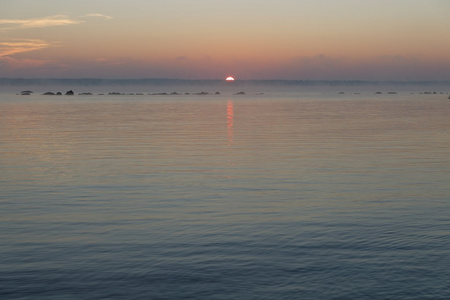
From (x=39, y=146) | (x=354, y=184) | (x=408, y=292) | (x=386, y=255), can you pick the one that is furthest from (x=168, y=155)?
(x=408, y=292)

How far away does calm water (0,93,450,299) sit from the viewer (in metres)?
12.9

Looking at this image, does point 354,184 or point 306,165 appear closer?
point 354,184

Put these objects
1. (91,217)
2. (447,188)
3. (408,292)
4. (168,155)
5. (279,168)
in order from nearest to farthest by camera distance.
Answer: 1. (408,292)
2. (91,217)
3. (447,188)
4. (279,168)
5. (168,155)

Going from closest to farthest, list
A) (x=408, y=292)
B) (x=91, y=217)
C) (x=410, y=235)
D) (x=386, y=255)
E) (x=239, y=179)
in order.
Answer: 1. (x=408, y=292)
2. (x=386, y=255)
3. (x=410, y=235)
4. (x=91, y=217)
5. (x=239, y=179)

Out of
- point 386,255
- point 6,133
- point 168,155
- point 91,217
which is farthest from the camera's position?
point 6,133

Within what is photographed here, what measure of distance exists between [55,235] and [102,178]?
10042 mm

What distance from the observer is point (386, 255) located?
14.8 metres

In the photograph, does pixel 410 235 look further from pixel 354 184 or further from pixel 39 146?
pixel 39 146

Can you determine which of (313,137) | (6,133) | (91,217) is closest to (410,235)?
(91,217)

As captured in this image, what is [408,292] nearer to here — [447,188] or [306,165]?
[447,188]

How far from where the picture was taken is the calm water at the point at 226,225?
1291 centimetres

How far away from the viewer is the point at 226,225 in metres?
18.0

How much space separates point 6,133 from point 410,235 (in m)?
44.7

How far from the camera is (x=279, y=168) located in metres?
29.8
